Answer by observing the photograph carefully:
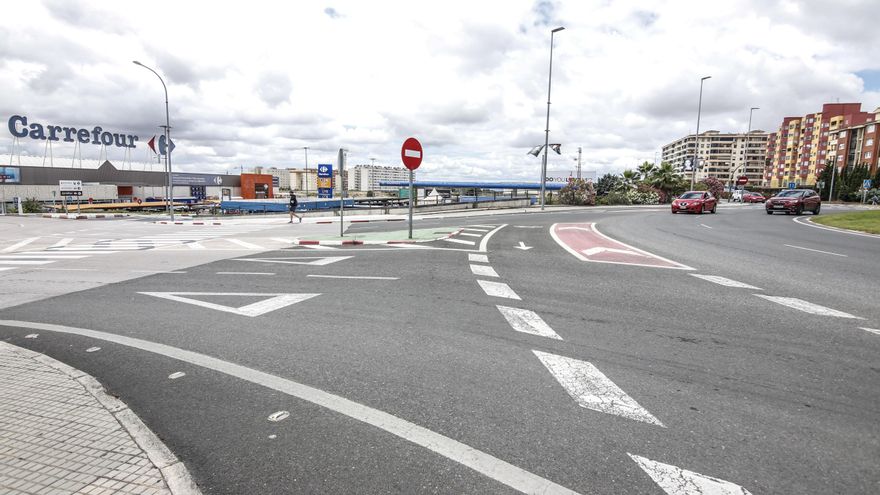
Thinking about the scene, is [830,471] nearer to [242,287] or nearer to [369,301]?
[369,301]

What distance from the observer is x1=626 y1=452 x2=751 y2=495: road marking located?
246 centimetres

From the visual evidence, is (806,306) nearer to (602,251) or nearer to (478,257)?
(602,251)

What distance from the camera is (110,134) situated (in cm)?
7150

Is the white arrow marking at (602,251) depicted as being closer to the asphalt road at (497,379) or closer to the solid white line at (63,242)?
the asphalt road at (497,379)

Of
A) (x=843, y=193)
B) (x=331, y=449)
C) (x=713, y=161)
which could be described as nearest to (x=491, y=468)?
(x=331, y=449)

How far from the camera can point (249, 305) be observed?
6.68 metres

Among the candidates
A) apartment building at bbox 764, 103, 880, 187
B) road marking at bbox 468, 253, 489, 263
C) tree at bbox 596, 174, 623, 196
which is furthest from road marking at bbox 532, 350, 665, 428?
apartment building at bbox 764, 103, 880, 187

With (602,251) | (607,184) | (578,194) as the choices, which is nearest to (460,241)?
(602,251)

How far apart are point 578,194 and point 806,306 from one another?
3830 cm

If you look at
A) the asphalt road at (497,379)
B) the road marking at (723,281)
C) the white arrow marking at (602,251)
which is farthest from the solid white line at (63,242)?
the road marking at (723,281)

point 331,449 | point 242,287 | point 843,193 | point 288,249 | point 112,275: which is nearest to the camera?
point 331,449

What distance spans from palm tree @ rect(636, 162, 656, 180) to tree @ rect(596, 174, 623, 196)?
15.2 ft

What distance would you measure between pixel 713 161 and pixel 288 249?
172 metres

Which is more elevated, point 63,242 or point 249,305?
point 249,305
